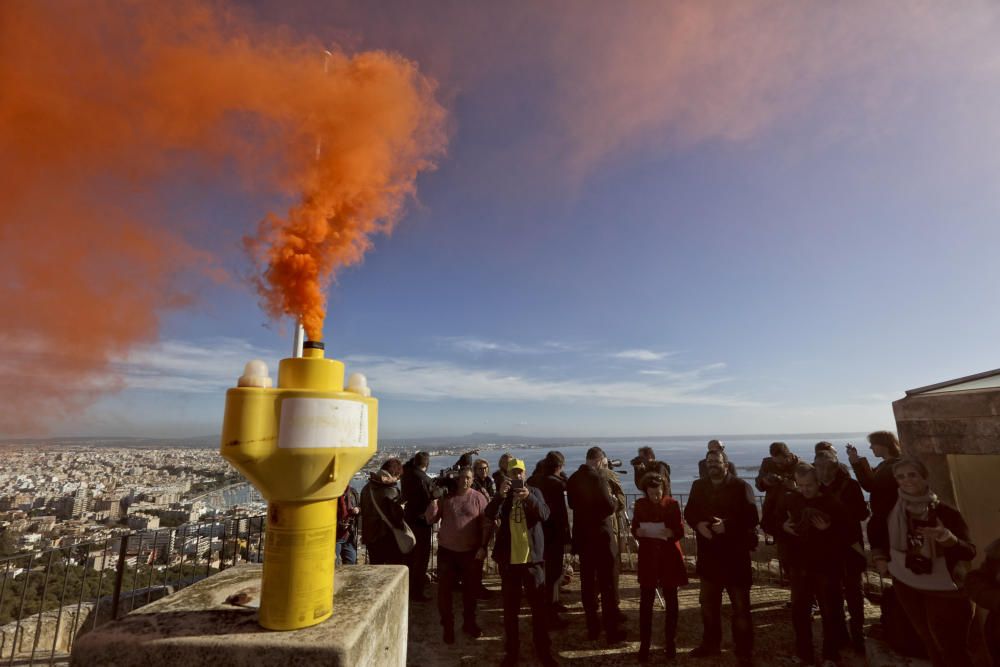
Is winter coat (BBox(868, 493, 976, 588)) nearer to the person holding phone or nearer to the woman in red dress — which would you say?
the person holding phone

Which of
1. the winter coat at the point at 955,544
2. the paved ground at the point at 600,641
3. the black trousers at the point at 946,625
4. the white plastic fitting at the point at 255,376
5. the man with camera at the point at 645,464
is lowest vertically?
the paved ground at the point at 600,641

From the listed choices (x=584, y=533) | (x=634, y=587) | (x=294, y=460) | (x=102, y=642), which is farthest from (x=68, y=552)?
(x=634, y=587)

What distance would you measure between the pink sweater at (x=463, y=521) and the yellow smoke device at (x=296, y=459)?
3611 mm

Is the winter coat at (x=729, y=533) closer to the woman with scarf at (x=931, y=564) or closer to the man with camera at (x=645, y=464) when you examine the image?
→ the woman with scarf at (x=931, y=564)

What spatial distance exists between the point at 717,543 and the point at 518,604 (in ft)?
7.84

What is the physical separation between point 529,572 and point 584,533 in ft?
3.07

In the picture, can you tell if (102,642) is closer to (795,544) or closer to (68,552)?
(68,552)

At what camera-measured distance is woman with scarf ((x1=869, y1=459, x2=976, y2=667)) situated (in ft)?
12.7

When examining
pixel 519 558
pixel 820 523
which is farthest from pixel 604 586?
pixel 820 523

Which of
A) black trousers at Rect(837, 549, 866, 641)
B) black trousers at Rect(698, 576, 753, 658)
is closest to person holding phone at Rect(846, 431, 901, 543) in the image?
black trousers at Rect(837, 549, 866, 641)

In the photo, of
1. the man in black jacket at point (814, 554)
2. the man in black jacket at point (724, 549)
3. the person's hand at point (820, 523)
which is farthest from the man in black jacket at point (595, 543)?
the person's hand at point (820, 523)

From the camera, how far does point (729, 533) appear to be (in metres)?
5.11

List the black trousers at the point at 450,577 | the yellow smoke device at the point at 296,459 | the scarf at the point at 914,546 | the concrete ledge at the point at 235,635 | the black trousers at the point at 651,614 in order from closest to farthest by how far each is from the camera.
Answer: the concrete ledge at the point at 235,635 < the yellow smoke device at the point at 296,459 < the scarf at the point at 914,546 < the black trousers at the point at 651,614 < the black trousers at the point at 450,577

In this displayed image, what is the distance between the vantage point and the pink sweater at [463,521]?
5770 millimetres
